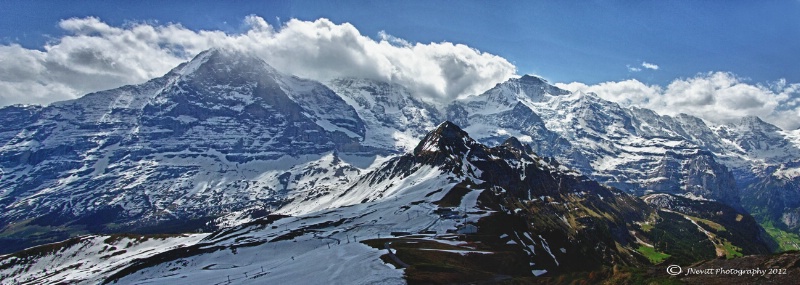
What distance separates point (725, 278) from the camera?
40.9 meters

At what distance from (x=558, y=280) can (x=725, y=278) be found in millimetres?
21570

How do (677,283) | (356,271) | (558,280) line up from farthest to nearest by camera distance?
1. (356,271)
2. (558,280)
3. (677,283)

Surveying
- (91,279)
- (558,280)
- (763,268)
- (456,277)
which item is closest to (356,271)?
(456,277)

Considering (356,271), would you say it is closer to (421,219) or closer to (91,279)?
(421,219)

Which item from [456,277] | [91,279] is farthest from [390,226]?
[91,279]

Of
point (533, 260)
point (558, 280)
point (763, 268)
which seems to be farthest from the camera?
point (533, 260)

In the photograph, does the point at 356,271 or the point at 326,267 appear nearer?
the point at 356,271

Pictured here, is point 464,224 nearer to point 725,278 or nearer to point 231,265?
point 231,265

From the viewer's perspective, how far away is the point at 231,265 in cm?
14738

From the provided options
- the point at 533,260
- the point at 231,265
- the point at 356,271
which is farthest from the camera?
the point at 231,265

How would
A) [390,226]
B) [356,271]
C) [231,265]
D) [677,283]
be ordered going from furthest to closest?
[390,226] → [231,265] → [356,271] → [677,283]

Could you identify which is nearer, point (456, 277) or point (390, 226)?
point (456, 277)

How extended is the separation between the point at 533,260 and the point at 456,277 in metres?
40.9

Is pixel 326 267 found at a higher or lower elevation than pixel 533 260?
higher
